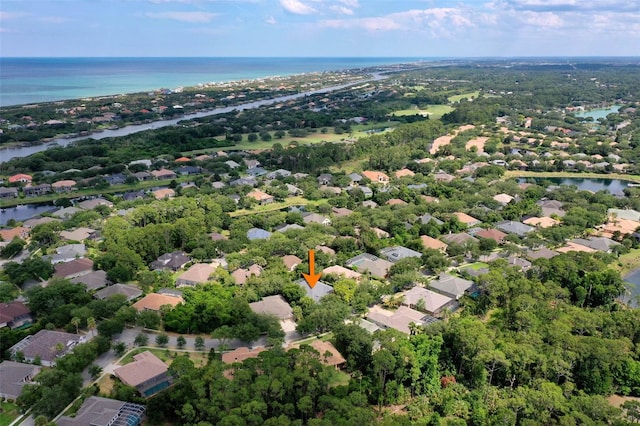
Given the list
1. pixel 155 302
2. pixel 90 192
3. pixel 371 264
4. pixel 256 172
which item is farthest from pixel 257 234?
pixel 90 192

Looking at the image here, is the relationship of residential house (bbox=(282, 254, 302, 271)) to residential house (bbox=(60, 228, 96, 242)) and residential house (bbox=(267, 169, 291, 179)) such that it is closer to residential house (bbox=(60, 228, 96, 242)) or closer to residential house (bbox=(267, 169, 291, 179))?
residential house (bbox=(60, 228, 96, 242))

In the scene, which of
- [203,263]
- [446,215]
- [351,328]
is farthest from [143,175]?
[351,328]

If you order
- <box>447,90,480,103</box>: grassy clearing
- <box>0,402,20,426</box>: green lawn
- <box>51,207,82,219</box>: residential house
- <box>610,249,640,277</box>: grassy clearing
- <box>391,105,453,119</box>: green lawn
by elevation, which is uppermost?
<box>447,90,480,103</box>: grassy clearing

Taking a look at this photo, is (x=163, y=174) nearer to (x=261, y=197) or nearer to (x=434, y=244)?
(x=261, y=197)

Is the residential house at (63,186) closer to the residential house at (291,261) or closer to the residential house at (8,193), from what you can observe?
the residential house at (8,193)

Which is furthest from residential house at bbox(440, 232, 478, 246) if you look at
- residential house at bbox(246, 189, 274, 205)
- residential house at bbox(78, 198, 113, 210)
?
residential house at bbox(78, 198, 113, 210)

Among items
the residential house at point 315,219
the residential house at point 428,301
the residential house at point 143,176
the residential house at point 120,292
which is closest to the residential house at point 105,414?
the residential house at point 120,292

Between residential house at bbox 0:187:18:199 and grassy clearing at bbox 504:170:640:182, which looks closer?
residential house at bbox 0:187:18:199
